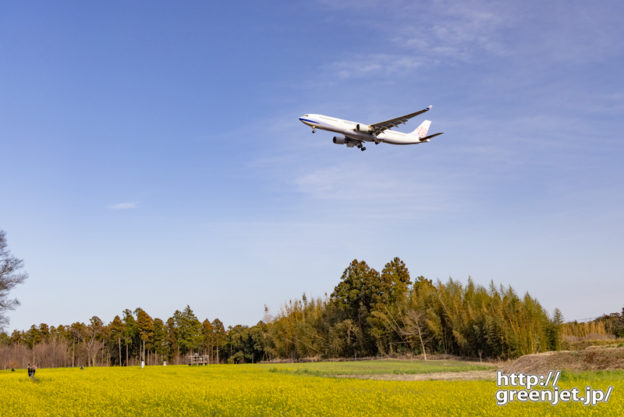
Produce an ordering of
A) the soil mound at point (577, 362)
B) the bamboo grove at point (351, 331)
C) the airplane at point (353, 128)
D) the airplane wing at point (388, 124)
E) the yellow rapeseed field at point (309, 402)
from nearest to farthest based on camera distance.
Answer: the yellow rapeseed field at point (309, 402)
the soil mound at point (577, 362)
the airplane wing at point (388, 124)
the airplane at point (353, 128)
the bamboo grove at point (351, 331)

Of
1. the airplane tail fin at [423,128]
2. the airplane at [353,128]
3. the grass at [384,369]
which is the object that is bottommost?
the grass at [384,369]

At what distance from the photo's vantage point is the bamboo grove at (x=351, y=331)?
46.6m

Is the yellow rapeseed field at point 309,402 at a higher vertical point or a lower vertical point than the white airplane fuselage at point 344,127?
lower

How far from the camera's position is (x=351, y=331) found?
65188 mm

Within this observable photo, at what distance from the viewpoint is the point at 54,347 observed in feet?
293

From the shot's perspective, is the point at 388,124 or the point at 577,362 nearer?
the point at 577,362

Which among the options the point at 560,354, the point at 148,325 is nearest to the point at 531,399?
the point at 560,354

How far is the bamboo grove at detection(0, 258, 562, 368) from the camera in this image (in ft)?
153

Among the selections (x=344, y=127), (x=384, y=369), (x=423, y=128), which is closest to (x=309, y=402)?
(x=384, y=369)

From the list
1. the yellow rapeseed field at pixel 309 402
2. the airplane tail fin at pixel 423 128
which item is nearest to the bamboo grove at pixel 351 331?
the airplane tail fin at pixel 423 128

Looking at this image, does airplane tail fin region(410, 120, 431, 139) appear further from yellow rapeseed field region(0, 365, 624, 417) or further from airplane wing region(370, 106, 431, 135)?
yellow rapeseed field region(0, 365, 624, 417)

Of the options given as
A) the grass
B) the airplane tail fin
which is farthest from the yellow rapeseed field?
the airplane tail fin

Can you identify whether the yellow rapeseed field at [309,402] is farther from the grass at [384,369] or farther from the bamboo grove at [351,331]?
the bamboo grove at [351,331]

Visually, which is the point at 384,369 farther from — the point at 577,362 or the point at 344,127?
the point at 344,127
